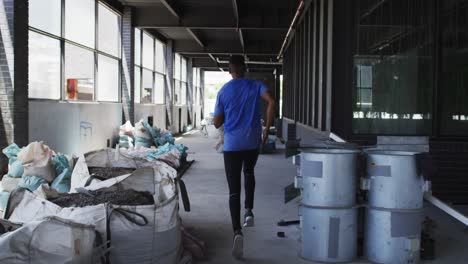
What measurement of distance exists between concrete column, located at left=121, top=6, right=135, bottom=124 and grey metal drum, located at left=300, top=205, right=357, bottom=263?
1201cm

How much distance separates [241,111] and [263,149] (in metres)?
9.47

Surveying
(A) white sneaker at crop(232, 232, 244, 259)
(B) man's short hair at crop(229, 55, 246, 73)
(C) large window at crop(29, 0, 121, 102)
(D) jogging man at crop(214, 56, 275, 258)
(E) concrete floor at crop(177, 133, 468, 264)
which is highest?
(C) large window at crop(29, 0, 121, 102)

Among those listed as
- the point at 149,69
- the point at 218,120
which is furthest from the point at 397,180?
the point at 149,69

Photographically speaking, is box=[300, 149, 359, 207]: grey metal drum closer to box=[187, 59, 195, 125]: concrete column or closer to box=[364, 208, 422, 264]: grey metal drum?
box=[364, 208, 422, 264]: grey metal drum

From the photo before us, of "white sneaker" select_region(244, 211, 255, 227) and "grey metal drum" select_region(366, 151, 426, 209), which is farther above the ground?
"grey metal drum" select_region(366, 151, 426, 209)

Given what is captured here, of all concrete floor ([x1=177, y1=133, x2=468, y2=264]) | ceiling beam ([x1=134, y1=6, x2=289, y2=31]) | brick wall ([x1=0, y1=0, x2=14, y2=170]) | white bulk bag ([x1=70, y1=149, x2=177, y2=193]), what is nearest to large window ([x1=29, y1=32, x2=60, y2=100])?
brick wall ([x1=0, y1=0, x2=14, y2=170])

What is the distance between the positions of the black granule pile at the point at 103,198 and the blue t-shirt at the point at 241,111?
1.07 m

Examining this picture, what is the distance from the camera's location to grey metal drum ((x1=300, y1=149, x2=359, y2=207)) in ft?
13.4

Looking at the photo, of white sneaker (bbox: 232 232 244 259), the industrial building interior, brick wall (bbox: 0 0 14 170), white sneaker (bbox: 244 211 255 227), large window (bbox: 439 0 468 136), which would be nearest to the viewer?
the industrial building interior

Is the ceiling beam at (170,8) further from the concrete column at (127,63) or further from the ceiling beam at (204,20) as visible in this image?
the concrete column at (127,63)

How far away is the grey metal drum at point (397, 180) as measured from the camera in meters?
4.03

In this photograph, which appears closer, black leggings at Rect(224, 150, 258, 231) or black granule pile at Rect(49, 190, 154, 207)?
black granule pile at Rect(49, 190, 154, 207)

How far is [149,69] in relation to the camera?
19.3 metres

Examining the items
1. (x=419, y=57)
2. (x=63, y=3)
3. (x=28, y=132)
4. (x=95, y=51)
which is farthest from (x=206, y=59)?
(x=419, y=57)
